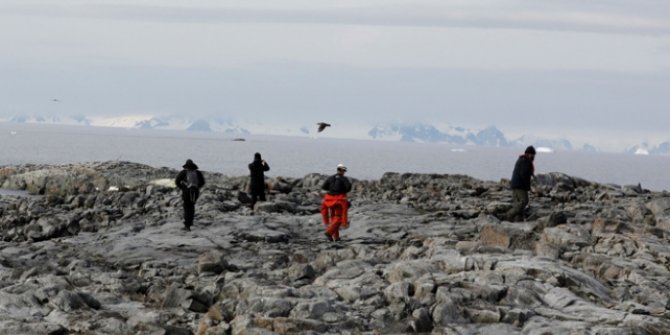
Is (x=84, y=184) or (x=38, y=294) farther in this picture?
(x=84, y=184)

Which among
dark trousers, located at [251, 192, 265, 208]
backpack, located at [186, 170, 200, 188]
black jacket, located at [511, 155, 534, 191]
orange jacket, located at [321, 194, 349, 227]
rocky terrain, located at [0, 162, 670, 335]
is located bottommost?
rocky terrain, located at [0, 162, 670, 335]

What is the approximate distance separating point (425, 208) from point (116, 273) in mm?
13201

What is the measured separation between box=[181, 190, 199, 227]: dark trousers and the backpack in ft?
0.62

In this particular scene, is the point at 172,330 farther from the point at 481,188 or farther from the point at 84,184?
the point at 84,184

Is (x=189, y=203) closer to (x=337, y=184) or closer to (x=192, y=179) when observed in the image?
(x=192, y=179)

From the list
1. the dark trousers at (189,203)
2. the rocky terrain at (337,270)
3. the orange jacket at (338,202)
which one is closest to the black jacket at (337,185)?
the orange jacket at (338,202)

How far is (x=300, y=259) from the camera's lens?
76.9 feet

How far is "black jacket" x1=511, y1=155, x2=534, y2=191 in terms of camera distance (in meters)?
28.0

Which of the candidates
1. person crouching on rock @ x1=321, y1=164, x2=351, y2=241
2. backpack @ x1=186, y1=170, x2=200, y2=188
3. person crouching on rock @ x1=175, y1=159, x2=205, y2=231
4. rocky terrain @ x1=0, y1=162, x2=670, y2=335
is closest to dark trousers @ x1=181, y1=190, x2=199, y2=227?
person crouching on rock @ x1=175, y1=159, x2=205, y2=231

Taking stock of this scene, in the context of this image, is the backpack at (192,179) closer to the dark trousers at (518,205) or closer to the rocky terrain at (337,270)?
the rocky terrain at (337,270)

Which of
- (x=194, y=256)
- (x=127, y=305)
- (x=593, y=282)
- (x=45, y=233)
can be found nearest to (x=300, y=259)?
(x=194, y=256)

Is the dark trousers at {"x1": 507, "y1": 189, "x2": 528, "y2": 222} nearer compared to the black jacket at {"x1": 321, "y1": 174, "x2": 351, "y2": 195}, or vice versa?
the black jacket at {"x1": 321, "y1": 174, "x2": 351, "y2": 195}

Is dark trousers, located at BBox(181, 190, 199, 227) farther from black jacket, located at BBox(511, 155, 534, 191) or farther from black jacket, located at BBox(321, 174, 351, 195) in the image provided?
black jacket, located at BBox(511, 155, 534, 191)

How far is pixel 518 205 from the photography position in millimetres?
29062
